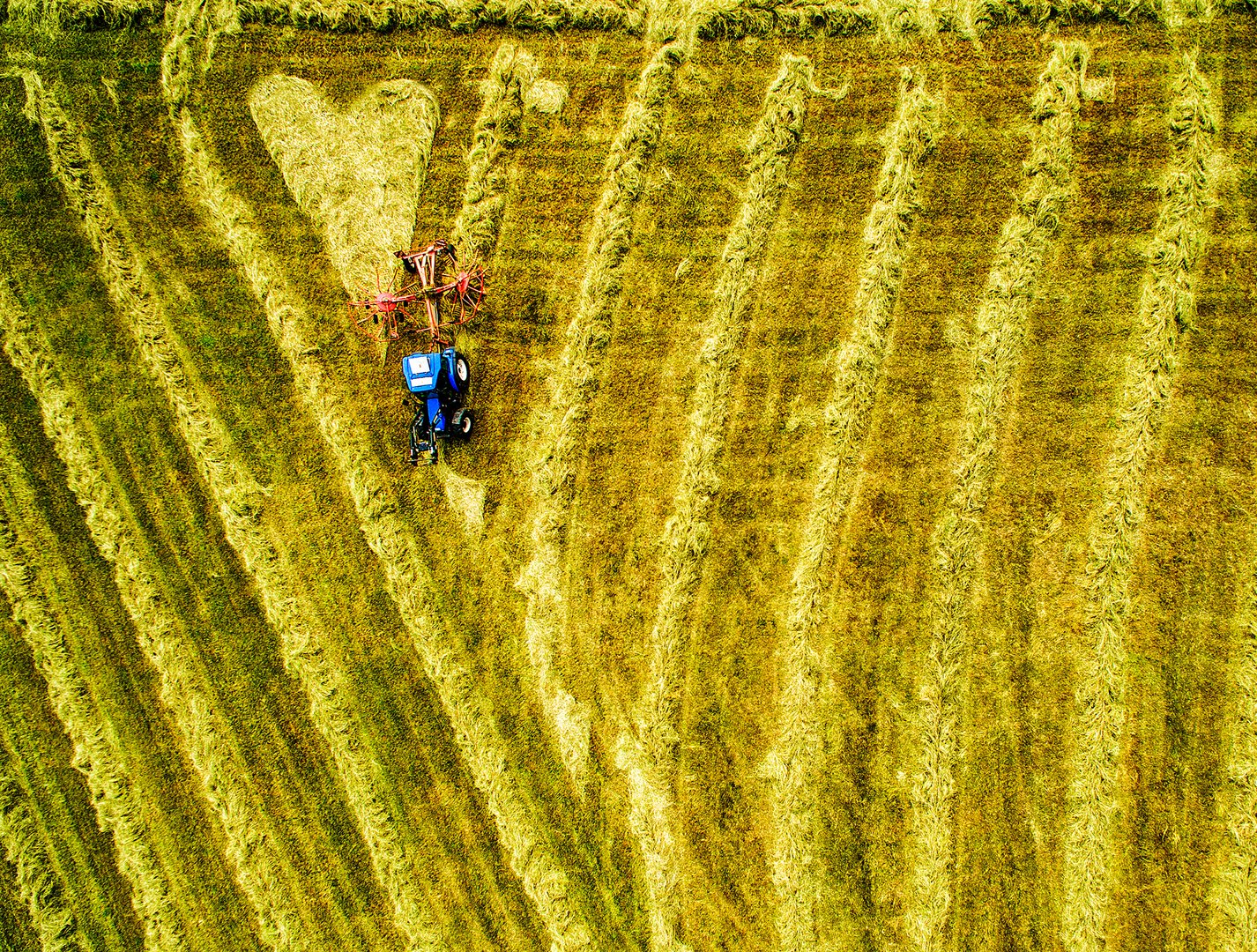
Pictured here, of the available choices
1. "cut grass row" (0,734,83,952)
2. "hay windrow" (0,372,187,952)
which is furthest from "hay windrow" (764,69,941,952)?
"cut grass row" (0,734,83,952)

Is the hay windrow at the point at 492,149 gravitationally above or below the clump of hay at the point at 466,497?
above

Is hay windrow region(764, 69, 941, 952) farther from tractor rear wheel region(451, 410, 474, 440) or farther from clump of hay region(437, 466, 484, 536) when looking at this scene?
tractor rear wheel region(451, 410, 474, 440)

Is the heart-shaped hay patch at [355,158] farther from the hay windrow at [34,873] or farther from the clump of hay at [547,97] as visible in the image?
the hay windrow at [34,873]

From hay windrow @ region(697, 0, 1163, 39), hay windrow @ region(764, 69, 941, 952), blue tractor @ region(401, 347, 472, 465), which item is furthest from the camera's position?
hay windrow @ region(697, 0, 1163, 39)

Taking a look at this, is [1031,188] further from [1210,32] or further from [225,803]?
[225,803]

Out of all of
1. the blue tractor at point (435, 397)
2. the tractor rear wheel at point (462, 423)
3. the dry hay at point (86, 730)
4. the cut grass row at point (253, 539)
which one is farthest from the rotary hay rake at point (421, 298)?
the dry hay at point (86, 730)
